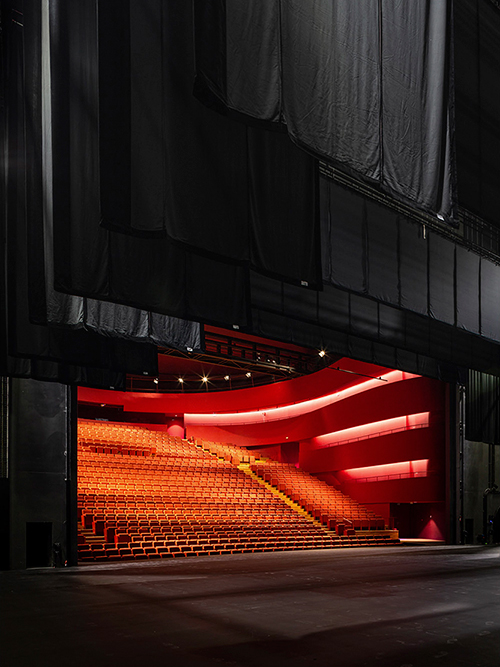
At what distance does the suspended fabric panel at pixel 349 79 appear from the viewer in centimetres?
634

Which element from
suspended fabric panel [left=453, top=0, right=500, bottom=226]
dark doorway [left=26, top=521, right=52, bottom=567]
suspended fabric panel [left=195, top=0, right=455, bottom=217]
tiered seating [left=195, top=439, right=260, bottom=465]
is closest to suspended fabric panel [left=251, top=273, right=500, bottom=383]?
suspended fabric panel [left=453, top=0, right=500, bottom=226]

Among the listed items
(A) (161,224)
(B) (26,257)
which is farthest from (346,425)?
(A) (161,224)

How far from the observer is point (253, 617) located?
24.8 ft

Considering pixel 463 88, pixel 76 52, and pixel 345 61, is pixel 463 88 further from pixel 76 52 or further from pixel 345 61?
pixel 76 52

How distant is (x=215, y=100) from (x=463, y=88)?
5.72m

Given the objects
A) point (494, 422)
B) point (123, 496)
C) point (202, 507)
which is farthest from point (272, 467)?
point (494, 422)

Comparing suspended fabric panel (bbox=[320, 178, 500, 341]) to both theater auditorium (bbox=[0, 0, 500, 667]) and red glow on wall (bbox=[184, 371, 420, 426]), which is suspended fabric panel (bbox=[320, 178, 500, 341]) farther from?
red glow on wall (bbox=[184, 371, 420, 426])

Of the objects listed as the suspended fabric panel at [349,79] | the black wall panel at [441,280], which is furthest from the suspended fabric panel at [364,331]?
the suspended fabric panel at [349,79]

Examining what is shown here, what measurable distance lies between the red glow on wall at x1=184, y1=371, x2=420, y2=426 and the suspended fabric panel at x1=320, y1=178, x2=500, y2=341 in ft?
35.7

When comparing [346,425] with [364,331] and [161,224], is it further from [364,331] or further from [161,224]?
→ [161,224]

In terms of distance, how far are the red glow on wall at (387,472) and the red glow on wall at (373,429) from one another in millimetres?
1208

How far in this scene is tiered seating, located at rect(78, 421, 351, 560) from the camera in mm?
17984

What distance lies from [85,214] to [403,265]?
243 inches

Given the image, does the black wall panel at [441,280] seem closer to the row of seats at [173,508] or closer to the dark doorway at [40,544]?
the dark doorway at [40,544]
